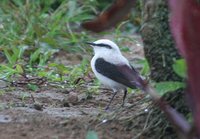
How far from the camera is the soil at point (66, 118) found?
357cm

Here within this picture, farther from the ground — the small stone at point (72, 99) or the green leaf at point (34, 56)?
the green leaf at point (34, 56)

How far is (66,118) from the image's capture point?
387 centimetres

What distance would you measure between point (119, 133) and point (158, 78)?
37 cm

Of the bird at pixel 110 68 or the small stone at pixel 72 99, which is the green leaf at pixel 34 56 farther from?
the small stone at pixel 72 99

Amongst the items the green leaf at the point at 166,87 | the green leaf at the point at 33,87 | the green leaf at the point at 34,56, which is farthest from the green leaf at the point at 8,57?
the green leaf at the point at 166,87

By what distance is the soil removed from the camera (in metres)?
3.57

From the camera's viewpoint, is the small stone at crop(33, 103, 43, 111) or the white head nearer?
the small stone at crop(33, 103, 43, 111)

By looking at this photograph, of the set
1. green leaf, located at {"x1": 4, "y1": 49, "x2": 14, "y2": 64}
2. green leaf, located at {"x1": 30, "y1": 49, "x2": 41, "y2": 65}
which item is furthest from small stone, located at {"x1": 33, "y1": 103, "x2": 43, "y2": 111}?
green leaf, located at {"x1": 30, "y1": 49, "x2": 41, "y2": 65}

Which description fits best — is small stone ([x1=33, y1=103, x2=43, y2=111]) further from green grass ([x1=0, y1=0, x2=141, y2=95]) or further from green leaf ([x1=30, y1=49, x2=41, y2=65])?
green leaf ([x1=30, y1=49, x2=41, y2=65])

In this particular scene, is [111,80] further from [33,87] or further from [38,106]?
[38,106]

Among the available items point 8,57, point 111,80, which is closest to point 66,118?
point 111,80

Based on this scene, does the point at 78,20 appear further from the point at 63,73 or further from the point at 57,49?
the point at 63,73

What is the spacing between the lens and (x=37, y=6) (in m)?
8.82

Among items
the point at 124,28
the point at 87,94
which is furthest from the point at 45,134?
the point at 124,28
